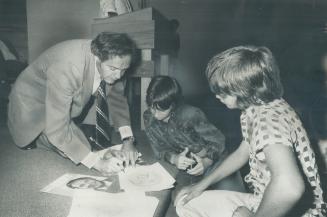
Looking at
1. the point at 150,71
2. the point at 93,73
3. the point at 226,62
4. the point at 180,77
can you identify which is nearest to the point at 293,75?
the point at 180,77

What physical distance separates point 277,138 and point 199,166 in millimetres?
961

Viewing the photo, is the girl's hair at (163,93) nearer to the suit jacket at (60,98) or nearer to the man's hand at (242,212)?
the suit jacket at (60,98)

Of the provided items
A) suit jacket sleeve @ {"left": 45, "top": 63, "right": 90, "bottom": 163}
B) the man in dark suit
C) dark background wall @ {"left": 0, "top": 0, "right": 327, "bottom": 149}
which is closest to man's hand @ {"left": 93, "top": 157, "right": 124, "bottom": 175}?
the man in dark suit

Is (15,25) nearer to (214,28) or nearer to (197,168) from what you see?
(214,28)

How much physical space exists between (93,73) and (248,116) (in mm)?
931

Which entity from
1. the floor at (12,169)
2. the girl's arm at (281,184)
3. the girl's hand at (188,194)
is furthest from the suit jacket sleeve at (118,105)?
the girl's arm at (281,184)

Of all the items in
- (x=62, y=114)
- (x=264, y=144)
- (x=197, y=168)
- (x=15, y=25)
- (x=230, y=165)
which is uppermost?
(x=15, y=25)

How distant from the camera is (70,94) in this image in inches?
63.8

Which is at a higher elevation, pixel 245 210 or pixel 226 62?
pixel 226 62

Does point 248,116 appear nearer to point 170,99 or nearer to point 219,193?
point 219,193

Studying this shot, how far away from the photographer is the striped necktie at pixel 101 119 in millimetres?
1901

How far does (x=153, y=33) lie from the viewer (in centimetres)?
187

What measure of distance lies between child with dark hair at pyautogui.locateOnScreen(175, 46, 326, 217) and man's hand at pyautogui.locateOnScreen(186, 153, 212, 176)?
19.4 inches

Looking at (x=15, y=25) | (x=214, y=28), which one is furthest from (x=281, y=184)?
(x=15, y=25)
